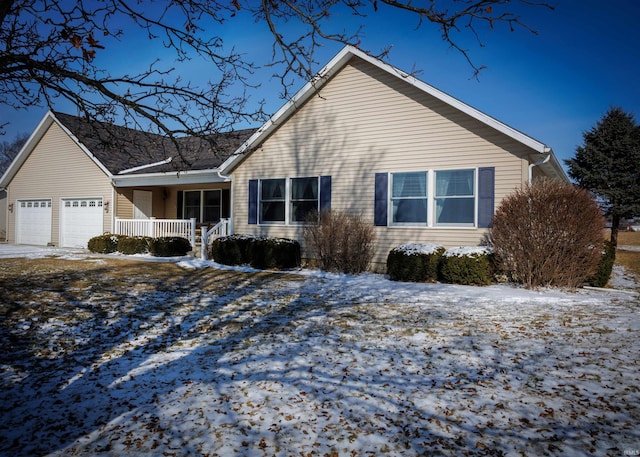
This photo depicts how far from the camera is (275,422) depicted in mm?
3123

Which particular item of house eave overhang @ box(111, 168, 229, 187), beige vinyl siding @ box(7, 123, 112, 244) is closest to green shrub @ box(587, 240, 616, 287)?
house eave overhang @ box(111, 168, 229, 187)

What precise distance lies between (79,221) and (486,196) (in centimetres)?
1763

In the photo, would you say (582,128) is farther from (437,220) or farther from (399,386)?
(399,386)

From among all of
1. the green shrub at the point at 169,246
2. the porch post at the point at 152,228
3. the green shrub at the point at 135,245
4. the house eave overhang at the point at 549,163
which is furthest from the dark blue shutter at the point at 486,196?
the porch post at the point at 152,228

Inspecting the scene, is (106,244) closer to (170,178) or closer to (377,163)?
(170,178)

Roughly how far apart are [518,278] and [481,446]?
276 inches

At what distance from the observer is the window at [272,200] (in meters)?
13.1

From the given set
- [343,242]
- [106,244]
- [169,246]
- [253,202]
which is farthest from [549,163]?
[106,244]

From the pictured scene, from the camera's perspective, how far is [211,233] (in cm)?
1411

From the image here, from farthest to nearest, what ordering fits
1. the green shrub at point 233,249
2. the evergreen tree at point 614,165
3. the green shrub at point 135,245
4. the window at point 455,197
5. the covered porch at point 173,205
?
the evergreen tree at point 614,165, the green shrub at point 135,245, the covered porch at point 173,205, the green shrub at point 233,249, the window at point 455,197

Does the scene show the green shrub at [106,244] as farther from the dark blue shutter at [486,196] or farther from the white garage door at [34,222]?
the dark blue shutter at [486,196]

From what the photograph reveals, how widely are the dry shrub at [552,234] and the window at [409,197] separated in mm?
2532

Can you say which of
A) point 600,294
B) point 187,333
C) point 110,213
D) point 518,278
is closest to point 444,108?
point 518,278

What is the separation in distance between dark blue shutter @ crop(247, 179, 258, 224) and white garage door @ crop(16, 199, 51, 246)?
12.4 m
